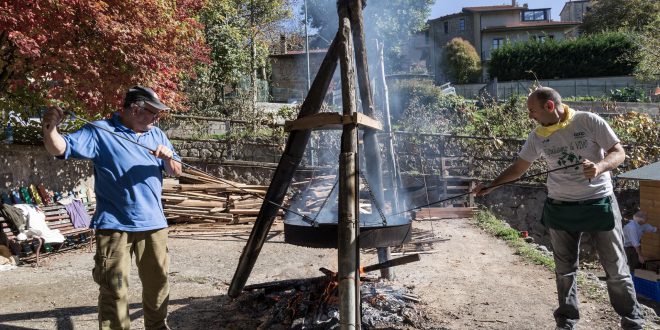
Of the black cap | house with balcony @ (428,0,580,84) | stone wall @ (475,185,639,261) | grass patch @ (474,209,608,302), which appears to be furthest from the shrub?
the black cap

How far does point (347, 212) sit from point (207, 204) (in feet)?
24.3

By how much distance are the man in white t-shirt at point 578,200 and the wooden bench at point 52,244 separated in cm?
651

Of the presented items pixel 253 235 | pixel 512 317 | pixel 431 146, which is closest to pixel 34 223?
pixel 253 235

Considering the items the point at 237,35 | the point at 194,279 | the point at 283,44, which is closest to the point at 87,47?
the point at 194,279

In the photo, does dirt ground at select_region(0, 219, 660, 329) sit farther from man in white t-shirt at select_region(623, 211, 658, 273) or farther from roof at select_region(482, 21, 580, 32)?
roof at select_region(482, 21, 580, 32)

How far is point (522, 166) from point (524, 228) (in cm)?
903

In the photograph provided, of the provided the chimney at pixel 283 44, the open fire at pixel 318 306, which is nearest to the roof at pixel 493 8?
the chimney at pixel 283 44

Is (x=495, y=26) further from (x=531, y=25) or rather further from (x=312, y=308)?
(x=312, y=308)

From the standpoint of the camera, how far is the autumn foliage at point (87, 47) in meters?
5.91

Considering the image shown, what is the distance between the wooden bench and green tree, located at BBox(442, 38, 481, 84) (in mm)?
33828

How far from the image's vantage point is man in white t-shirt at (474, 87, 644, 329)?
12.7 feet

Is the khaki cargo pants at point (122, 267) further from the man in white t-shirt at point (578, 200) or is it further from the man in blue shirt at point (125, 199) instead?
the man in white t-shirt at point (578, 200)

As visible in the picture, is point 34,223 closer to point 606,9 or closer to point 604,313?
point 604,313

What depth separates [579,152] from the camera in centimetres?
395
